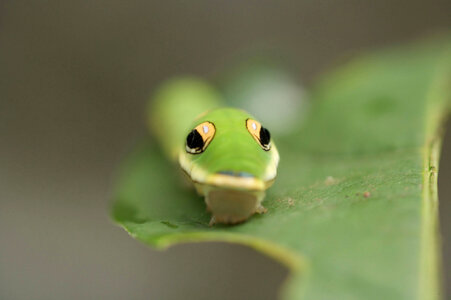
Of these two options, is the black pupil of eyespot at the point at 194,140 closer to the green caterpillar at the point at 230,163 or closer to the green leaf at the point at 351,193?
the green caterpillar at the point at 230,163

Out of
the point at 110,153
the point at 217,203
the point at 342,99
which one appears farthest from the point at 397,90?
the point at 110,153

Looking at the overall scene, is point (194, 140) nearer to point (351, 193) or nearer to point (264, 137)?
point (264, 137)

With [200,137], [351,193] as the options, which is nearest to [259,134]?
[200,137]

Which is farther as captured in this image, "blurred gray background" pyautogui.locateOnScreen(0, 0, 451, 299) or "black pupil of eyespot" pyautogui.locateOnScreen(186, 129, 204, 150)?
"blurred gray background" pyautogui.locateOnScreen(0, 0, 451, 299)

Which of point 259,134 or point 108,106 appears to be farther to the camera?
point 108,106

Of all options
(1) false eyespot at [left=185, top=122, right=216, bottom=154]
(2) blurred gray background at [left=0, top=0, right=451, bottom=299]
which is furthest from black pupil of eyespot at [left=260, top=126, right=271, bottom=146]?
(2) blurred gray background at [left=0, top=0, right=451, bottom=299]

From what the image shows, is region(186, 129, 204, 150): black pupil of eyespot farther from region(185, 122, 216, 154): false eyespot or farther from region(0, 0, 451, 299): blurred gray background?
region(0, 0, 451, 299): blurred gray background

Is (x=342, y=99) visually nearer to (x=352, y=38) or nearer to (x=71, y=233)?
(x=71, y=233)
